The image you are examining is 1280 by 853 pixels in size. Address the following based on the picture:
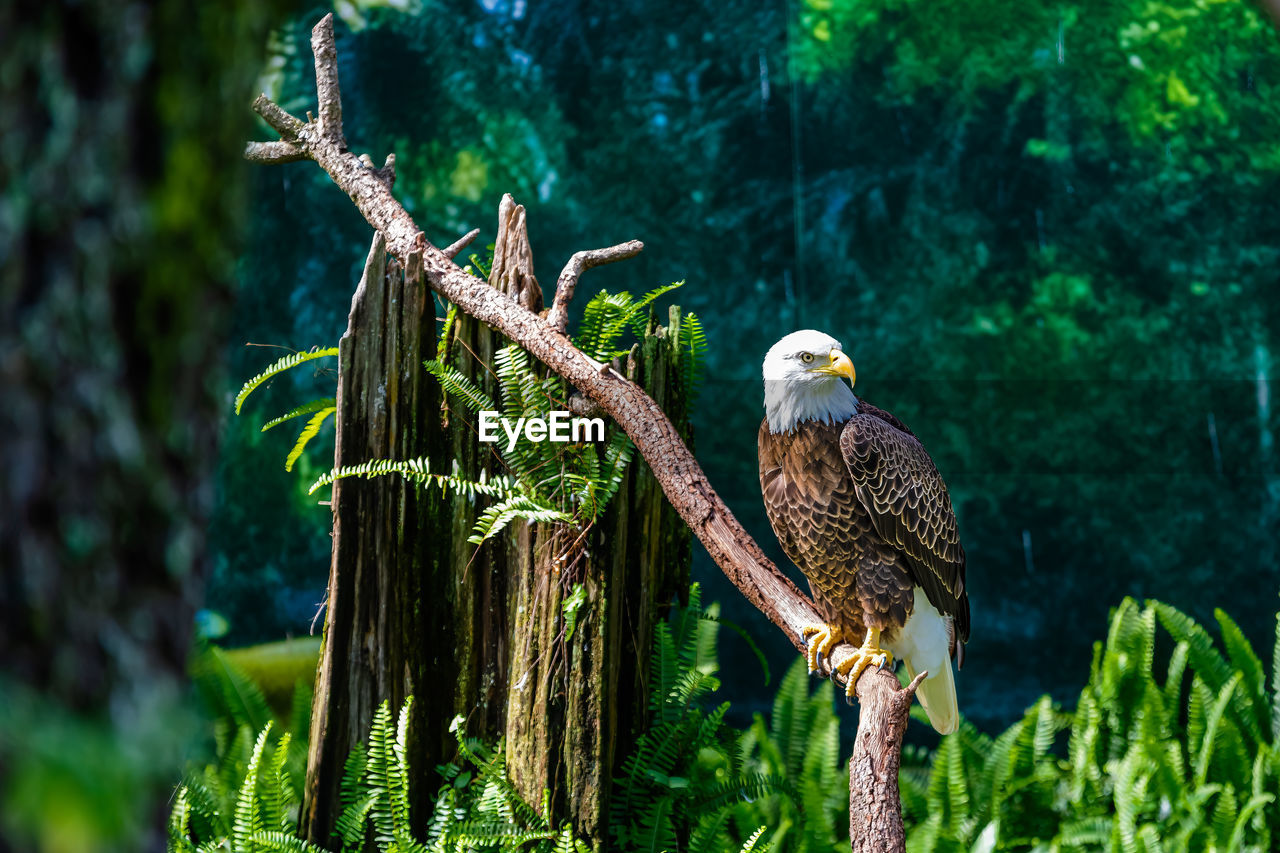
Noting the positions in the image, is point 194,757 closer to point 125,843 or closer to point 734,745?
point 734,745

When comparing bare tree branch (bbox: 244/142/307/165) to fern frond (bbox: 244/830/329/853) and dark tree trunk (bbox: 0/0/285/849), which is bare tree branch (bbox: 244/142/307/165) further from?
dark tree trunk (bbox: 0/0/285/849)

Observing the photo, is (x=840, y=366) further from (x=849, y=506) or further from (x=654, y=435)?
(x=654, y=435)

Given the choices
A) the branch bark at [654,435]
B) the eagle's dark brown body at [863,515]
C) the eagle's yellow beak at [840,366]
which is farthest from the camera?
the eagle's dark brown body at [863,515]

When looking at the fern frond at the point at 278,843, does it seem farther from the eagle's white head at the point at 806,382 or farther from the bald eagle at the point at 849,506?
the eagle's white head at the point at 806,382

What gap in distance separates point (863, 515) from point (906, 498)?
111 millimetres

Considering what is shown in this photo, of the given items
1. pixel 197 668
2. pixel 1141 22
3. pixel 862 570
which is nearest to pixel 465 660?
pixel 862 570

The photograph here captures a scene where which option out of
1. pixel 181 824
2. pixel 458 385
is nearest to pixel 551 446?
pixel 458 385

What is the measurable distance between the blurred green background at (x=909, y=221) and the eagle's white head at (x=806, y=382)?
2139 mm

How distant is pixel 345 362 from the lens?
2605 mm

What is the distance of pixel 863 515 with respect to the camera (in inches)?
93.7

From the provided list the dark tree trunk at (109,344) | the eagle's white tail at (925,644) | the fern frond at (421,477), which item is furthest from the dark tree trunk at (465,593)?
the dark tree trunk at (109,344)

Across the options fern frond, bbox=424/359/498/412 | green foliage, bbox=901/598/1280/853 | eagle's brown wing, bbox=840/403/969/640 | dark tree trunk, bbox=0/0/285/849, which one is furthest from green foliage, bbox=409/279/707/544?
dark tree trunk, bbox=0/0/285/849

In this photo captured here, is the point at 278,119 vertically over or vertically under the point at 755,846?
over

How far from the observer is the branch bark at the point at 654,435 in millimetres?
1766
